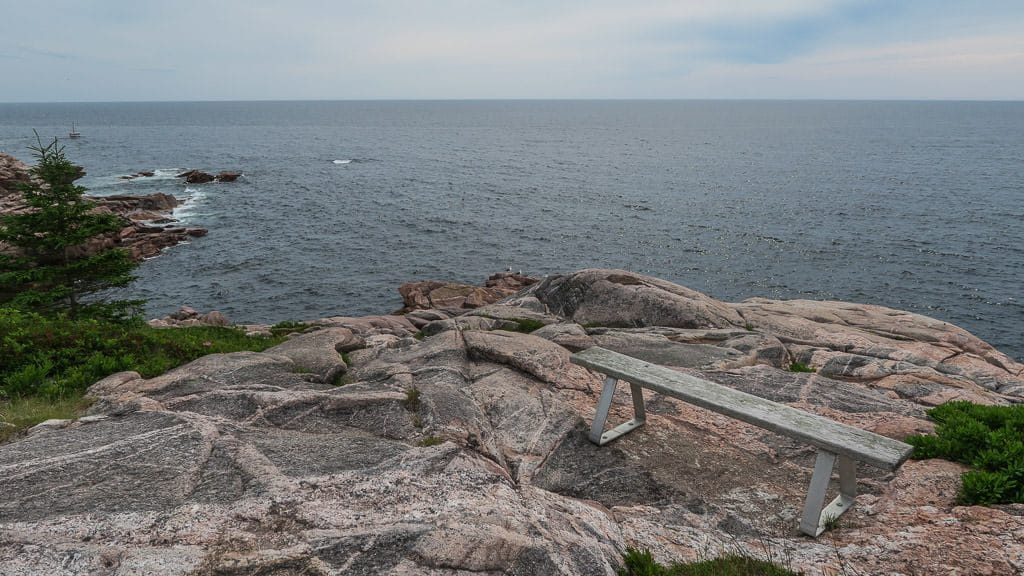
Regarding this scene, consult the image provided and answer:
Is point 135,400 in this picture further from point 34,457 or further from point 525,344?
point 525,344

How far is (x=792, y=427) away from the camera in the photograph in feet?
22.1

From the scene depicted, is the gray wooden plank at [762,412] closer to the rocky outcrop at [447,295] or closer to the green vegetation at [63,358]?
the green vegetation at [63,358]

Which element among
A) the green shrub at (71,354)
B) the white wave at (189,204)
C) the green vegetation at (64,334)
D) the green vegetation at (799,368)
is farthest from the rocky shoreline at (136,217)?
the green vegetation at (799,368)

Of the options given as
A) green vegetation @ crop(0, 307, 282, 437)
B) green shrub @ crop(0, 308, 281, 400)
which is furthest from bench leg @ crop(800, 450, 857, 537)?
green shrub @ crop(0, 308, 281, 400)

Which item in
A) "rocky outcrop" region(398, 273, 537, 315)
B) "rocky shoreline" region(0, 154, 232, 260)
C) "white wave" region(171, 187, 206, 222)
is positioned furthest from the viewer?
"white wave" region(171, 187, 206, 222)

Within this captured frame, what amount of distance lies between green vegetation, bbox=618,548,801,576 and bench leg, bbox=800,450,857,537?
1.01 metres

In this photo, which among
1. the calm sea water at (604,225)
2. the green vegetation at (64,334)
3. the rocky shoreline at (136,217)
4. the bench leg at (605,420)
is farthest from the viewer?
the rocky shoreline at (136,217)

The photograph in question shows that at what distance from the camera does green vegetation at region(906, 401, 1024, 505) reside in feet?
21.0

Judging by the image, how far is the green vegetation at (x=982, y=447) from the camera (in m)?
6.41

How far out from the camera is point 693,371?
1132 centimetres

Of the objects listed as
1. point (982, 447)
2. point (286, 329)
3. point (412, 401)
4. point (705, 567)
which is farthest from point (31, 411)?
point (982, 447)

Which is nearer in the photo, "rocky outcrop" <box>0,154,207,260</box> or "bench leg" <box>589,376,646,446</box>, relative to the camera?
"bench leg" <box>589,376,646,446</box>

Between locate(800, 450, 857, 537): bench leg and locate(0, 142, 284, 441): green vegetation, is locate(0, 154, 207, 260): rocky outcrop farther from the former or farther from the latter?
locate(800, 450, 857, 537): bench leg

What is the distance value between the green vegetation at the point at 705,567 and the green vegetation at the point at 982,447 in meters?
2.66
